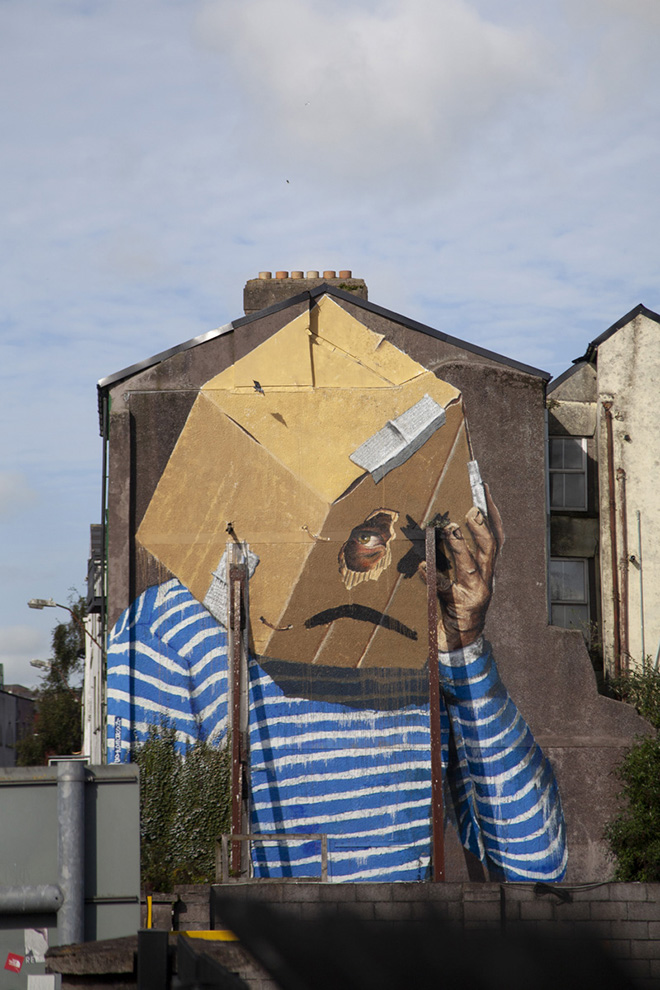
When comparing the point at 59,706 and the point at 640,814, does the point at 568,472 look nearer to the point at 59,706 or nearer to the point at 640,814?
the point at 640,814

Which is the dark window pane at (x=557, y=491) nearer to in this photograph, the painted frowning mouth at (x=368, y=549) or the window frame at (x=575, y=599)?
the window frame at (x=575, y=599)

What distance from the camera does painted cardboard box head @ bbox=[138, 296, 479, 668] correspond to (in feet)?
63.1

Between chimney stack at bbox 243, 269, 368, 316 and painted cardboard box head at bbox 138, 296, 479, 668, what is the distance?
2.22m

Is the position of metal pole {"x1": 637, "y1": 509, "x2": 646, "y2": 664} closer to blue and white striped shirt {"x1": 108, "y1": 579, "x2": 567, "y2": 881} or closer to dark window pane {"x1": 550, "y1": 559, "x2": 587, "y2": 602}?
dark window pane {"x1": 550, "y1": 559, "x2": 587, "y2": 602}

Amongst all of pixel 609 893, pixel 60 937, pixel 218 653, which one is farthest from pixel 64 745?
pixel 60 937

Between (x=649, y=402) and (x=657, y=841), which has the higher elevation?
(x=649, y=402)

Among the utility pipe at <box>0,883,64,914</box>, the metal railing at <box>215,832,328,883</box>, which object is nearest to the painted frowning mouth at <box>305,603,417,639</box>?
the metal railing at <box>215,832,328,883</box>

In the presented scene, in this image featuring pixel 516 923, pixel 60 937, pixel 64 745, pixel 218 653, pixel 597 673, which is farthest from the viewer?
pixel 64 745

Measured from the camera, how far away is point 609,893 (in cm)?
1329

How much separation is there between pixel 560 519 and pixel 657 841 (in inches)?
254

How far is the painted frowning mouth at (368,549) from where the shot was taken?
19.3m

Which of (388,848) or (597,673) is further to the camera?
(597,673)

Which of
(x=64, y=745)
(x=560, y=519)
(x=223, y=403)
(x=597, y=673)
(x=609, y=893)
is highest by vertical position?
(x=223, y=403)

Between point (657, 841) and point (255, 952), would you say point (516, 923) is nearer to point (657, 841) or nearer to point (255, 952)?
point (255, 952)
